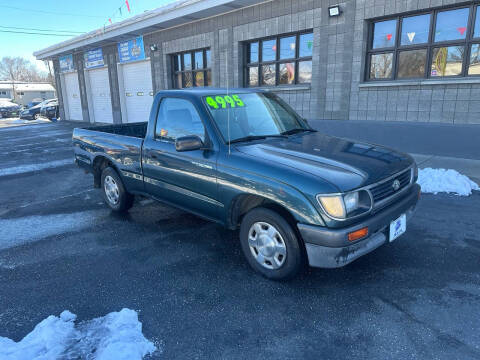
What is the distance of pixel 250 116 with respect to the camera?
388 centimetres

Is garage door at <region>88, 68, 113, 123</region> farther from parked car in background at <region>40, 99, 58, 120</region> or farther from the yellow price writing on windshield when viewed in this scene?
the yellow price writing on windshield

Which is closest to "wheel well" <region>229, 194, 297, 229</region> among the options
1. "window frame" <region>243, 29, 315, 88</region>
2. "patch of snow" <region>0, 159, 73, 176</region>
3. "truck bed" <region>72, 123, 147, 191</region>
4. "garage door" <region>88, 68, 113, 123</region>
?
"truck bed" <region>72, 123, 147, 191</region>

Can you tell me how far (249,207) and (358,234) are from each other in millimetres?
1096

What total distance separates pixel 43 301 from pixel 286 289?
216 cm

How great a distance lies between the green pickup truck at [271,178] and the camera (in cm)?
272

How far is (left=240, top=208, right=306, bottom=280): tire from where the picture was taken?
2936 millimetres

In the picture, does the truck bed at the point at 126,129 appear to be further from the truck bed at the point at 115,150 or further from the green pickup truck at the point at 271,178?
the green pickup truck at the point at 271,178

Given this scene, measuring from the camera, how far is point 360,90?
361 inches

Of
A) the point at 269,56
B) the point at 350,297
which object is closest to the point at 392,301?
the point at 350,297

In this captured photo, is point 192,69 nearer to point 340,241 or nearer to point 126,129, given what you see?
point 126,129

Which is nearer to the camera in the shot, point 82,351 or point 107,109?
point 82,351

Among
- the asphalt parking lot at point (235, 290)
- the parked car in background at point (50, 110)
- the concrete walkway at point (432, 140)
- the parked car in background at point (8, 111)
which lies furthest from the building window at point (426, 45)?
the parked car in background at point (8, 111)

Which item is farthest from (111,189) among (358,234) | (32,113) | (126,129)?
(32,113)

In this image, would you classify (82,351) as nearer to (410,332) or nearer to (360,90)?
(410,332)
